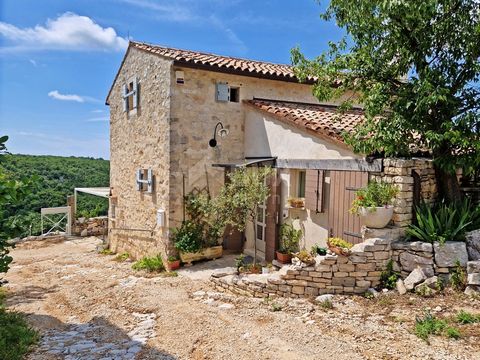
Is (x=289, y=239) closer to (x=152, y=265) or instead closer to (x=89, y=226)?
(x=152, y=265)

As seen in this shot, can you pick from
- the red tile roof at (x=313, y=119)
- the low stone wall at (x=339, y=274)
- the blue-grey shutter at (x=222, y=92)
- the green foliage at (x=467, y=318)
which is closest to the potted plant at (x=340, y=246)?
the low stone wall at (x=339, y=274)

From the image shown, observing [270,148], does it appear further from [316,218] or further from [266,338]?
[266,338]

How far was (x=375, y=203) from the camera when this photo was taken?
7078 millimetres

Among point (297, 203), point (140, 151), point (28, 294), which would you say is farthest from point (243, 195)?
point (28, 294)

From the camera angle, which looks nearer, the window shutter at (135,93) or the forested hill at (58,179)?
the window shutter at (135,93)

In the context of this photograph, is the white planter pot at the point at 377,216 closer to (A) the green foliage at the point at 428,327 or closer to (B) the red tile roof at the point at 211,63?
(A) the green foliage at the point at 428,327

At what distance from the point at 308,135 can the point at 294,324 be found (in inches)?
180

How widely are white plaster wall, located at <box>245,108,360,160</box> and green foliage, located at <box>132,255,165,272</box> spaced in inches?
172

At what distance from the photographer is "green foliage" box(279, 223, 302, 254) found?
9148mm

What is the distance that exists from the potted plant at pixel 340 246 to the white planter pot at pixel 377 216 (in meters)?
0.60

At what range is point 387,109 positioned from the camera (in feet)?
25.8

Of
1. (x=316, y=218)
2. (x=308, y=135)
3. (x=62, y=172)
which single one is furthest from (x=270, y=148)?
(x=62, y=172)

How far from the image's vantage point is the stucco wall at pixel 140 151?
11.0 meters

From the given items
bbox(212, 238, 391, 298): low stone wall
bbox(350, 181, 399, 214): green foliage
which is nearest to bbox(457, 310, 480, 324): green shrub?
bbox(212, 238, 391, 298): low stone wall
